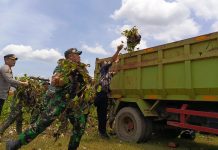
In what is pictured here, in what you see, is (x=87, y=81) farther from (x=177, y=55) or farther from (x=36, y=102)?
(x=36, y=102)

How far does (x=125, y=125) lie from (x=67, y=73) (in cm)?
381

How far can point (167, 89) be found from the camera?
7754 millimetres

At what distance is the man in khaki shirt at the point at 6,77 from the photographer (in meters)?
7.86

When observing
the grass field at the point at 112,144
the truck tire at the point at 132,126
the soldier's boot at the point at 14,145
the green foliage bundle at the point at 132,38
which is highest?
the green foliage bundle at the point at 132,38

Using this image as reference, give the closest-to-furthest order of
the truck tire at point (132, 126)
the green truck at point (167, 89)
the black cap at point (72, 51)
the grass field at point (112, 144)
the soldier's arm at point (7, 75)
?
the black cap at point (72, 51) → the green truck at point (167, 89) → the grass field at point (112, 144) → the soldier's arm at point (7, 75) → the truck tire at point (132, 126)

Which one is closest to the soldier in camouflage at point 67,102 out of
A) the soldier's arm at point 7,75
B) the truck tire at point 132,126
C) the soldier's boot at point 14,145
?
the soldier's boot at point 14,145

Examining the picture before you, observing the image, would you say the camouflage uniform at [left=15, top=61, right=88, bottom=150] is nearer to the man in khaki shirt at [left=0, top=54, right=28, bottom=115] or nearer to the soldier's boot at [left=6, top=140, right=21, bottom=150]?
the soldier's boot at [left=6, top=140, right=21, bottom=150]

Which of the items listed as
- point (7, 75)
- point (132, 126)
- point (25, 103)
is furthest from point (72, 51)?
point (132, 126)

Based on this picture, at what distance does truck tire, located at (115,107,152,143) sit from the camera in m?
8.61

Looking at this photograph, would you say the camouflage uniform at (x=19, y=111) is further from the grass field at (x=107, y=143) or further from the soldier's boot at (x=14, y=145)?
the soldier's boot at (x=14, y=145)

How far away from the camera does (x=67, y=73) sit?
5773mm

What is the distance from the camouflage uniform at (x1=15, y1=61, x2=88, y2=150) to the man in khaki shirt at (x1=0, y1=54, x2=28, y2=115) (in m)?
2.16

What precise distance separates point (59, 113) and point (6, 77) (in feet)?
8.28

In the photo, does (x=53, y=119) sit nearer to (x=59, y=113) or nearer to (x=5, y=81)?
(x=59, y=113)
